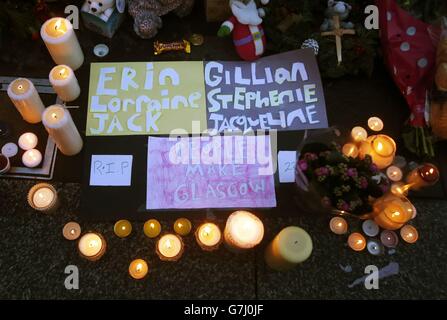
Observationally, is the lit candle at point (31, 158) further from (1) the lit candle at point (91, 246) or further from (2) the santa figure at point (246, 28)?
(2) the santa figure at point (246, 28)

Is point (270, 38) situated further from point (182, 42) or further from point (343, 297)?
point (343, 297)

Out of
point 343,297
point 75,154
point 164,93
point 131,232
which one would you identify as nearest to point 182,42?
point 164,93

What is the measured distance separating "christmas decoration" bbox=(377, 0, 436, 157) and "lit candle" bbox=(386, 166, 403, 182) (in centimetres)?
12

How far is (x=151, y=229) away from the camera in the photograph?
41.6 inches

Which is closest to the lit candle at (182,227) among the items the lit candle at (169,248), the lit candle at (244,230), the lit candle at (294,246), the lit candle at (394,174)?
the lit candle at (169,248)

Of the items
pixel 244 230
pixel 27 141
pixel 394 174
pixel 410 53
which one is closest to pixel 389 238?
pixel 394 174

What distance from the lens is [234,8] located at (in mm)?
1183

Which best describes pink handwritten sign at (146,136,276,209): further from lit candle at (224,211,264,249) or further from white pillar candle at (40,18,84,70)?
white pillar candle at (40,18,84,70)

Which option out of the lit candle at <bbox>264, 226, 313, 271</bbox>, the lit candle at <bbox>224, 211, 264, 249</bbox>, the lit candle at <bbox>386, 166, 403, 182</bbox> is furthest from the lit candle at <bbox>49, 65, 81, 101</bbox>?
the lit candle at <bbox>386, 166, 403, 182</bbox>

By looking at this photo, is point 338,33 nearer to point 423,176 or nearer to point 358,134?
point 358,134

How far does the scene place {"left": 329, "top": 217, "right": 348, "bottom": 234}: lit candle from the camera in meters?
1.09

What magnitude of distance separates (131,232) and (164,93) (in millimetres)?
428

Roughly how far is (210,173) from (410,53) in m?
0.70

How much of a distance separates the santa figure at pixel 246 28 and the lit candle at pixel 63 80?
0.45 m
